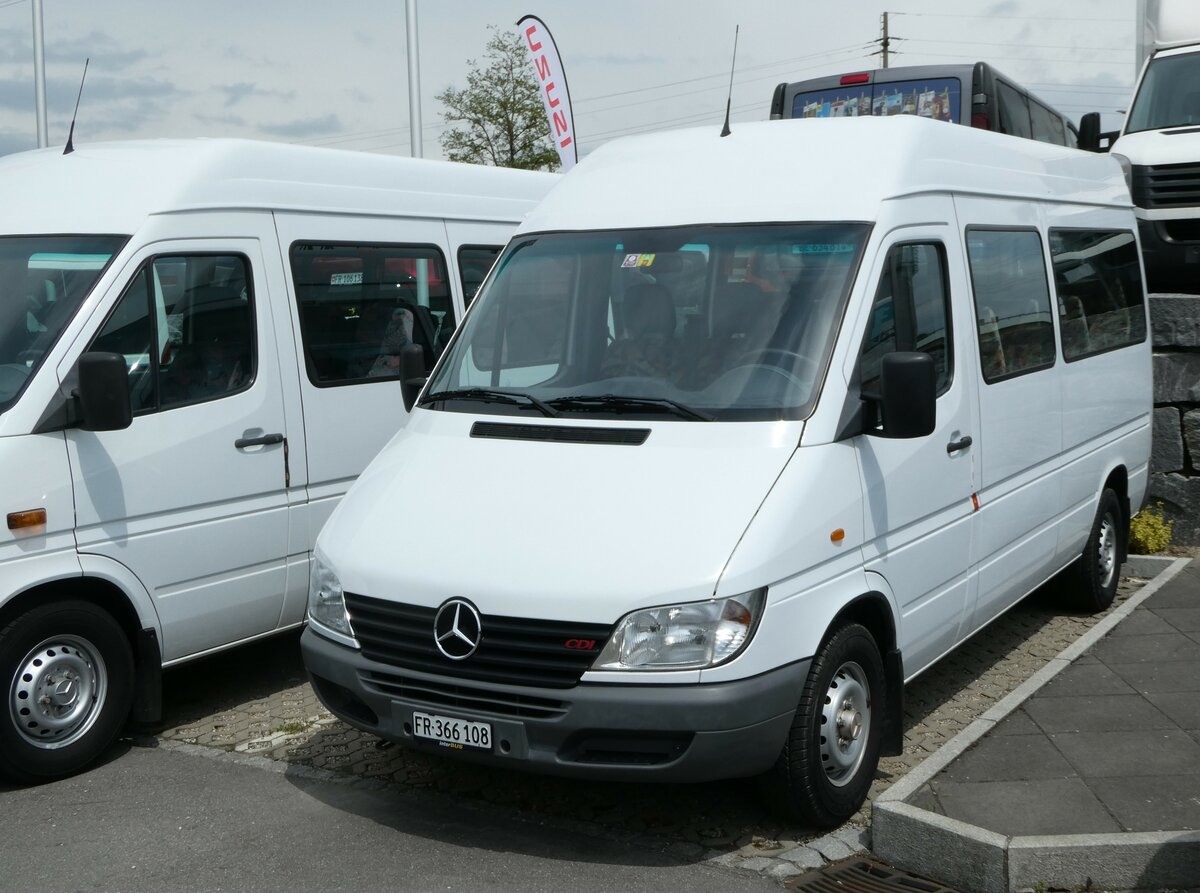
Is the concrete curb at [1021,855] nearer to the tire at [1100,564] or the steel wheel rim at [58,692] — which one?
the steel wheel rim at [58,692]

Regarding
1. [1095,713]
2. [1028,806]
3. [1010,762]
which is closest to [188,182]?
[1010,762]

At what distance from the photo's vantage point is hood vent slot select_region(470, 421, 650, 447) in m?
5.04

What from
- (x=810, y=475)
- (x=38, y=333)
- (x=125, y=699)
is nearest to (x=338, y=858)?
(x=125, y=699)

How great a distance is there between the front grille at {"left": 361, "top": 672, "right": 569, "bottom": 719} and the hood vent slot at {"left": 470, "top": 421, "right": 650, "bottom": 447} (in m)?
0.99

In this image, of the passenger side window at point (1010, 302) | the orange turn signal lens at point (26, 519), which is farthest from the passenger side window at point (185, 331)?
the passenger side window at point (1010, 302)

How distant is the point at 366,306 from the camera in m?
7.52

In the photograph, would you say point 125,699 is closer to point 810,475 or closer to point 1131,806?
point 810,475

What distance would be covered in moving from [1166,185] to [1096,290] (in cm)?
395

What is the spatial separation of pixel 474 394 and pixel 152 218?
1789mm

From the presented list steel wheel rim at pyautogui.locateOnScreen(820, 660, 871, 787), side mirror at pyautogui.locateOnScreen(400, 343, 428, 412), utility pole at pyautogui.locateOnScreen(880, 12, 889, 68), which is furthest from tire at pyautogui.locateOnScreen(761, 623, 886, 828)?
utility pole at pyautogui.locateOnScreen(880, 12, 889, 68)

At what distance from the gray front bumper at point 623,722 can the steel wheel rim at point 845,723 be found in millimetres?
316

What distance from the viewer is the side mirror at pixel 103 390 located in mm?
5570

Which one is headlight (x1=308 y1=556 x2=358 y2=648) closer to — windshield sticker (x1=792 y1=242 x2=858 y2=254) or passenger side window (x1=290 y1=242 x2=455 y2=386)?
passenger side window (x1=290 y1=242 x2=455 y2=386)

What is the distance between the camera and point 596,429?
511cm
